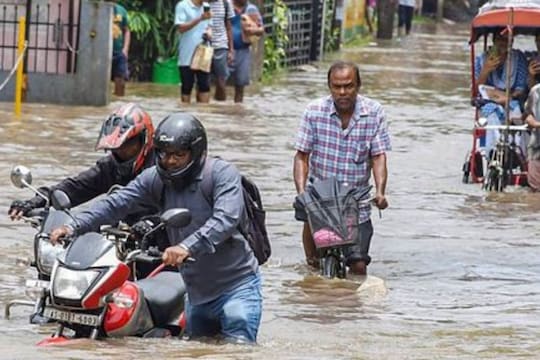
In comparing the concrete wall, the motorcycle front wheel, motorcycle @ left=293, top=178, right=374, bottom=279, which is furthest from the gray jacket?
the concrete wall

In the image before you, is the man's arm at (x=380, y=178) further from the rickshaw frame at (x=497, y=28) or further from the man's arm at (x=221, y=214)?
the rickshaw frame at (x=497, y=28)

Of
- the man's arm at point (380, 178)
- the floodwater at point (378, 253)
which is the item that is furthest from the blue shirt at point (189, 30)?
the man's arm at point (380, 178)

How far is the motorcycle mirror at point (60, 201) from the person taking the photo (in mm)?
8023

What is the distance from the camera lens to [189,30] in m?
22.8

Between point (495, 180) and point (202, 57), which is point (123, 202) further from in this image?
point (202, 57)

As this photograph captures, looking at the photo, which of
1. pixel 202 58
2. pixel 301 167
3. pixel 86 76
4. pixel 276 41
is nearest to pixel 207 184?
pixel 301 167

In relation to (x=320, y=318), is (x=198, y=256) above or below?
above

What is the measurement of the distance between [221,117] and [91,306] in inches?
567

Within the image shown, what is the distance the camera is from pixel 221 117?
21.6 meters

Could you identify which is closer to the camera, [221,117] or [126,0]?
[221,117]

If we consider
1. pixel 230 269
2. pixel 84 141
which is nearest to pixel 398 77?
pixel 84 141

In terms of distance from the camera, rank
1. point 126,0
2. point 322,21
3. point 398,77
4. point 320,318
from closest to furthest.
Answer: point 320,318 → point 126,0 → point 398,77 → point 322,21

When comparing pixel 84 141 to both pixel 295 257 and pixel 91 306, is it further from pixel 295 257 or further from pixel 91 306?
pixel 91 306

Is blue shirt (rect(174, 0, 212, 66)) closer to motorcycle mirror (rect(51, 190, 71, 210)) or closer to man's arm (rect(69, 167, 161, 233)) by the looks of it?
motorcycle mirror (rect(51, 190, 71, 210))
